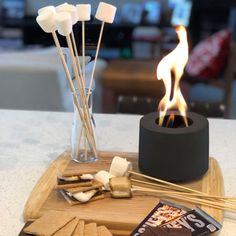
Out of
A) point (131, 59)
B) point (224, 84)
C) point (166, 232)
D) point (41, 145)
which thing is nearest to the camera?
point (166, 232)

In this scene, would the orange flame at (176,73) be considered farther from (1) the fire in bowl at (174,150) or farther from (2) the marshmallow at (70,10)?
(2) the marshmallow at (70,10)

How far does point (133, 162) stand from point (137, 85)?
2148mm

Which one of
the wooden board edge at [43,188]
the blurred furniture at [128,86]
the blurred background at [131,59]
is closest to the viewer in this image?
the wooden board edge at [43,188]

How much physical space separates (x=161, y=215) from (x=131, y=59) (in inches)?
128

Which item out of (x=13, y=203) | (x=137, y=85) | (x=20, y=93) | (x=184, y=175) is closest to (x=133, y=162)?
(x=184, y=175)

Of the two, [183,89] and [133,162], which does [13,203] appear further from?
[183,89]

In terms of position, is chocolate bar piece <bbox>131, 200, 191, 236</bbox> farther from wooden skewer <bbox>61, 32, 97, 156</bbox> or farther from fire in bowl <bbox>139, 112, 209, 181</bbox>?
wooden skewer <bbox>61, 32, 97, 156</bbox>

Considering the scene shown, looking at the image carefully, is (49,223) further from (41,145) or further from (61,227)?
(41,145)

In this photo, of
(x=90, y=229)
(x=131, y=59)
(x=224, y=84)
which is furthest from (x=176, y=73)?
(x=131, y=59)

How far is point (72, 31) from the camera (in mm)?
975

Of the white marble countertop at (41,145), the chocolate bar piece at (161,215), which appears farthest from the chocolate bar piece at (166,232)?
the white marble countertop at (41,145)

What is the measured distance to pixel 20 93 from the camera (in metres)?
2.62

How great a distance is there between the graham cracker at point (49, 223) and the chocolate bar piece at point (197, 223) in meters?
0.17

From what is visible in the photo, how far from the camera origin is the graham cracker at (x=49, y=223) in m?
0.76
